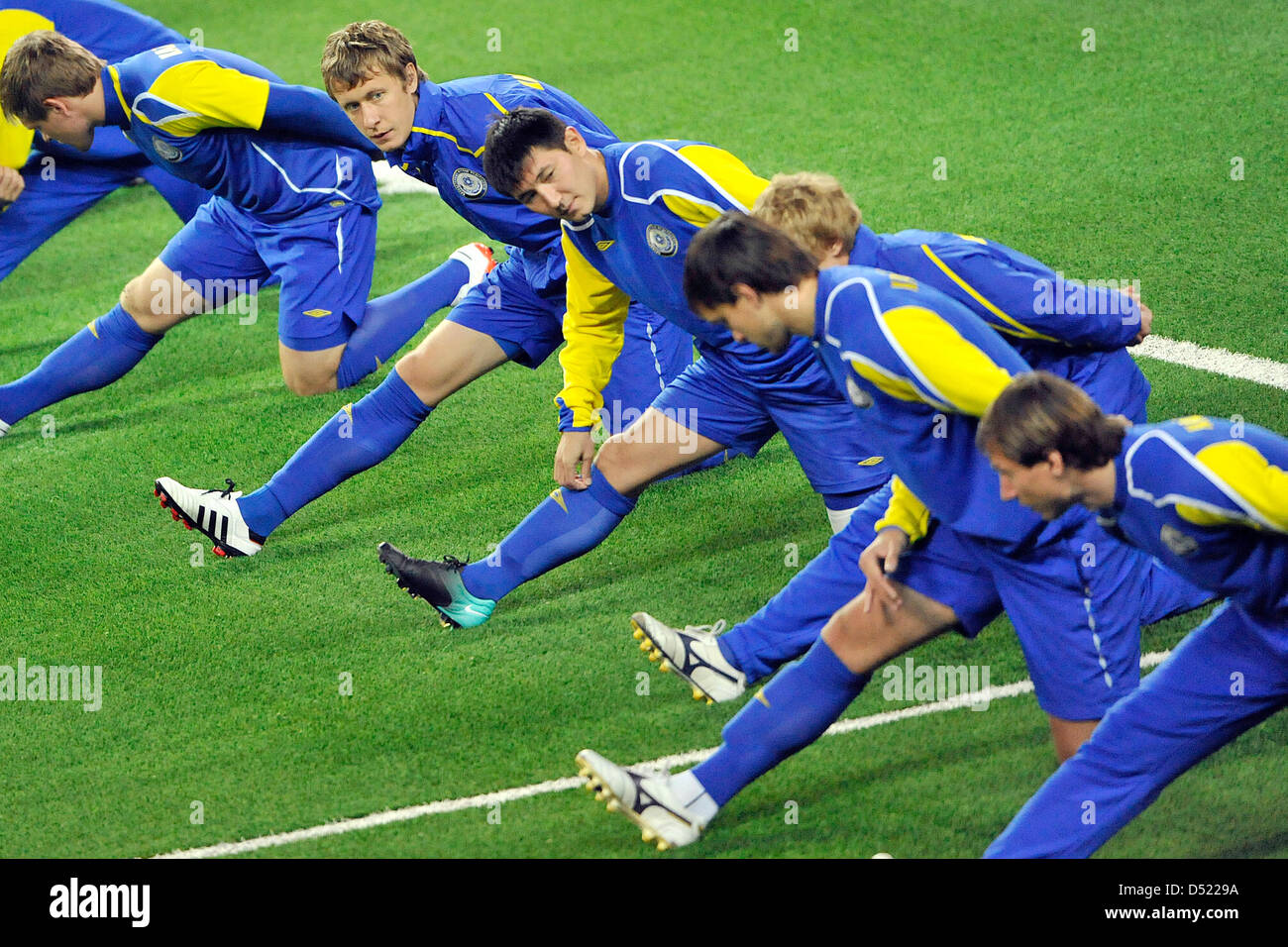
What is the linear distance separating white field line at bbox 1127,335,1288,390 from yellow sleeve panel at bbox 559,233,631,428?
227 cm

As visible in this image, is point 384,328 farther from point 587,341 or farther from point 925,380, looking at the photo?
point 925,380

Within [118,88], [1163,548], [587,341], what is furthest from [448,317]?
[1163,548]

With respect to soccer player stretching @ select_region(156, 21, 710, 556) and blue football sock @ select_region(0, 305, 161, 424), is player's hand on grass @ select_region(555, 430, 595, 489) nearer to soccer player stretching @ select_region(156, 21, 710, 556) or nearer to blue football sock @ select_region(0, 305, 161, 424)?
soccer player stretching @ select_region(156, 21, 710, 556)

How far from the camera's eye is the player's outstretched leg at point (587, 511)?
4.24m

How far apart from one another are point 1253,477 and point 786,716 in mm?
1215

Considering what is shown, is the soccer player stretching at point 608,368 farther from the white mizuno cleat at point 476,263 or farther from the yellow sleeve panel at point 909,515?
the white mizuno cleat at point 476,263

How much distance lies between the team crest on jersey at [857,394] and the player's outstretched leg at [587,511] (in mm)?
1162

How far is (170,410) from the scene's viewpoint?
6.50 meters

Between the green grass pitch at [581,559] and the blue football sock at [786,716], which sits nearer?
the blue football sock at [786,716]

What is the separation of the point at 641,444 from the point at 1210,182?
4165mm

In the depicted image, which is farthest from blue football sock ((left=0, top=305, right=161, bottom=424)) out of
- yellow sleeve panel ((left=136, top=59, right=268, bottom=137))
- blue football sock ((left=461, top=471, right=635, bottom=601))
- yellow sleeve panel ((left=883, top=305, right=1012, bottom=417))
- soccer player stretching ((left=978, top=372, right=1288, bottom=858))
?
soccer player stretching ((left=978, top=372, right=1288, bottom=858))

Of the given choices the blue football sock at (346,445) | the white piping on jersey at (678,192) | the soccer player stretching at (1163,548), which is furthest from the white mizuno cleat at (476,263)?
the soccer player stretching at (1163,548)

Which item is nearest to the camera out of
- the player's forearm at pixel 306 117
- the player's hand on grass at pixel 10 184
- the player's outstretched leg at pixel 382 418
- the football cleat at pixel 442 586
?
the football cleat at pixel 442 586

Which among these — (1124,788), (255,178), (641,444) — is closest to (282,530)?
(255,178)
